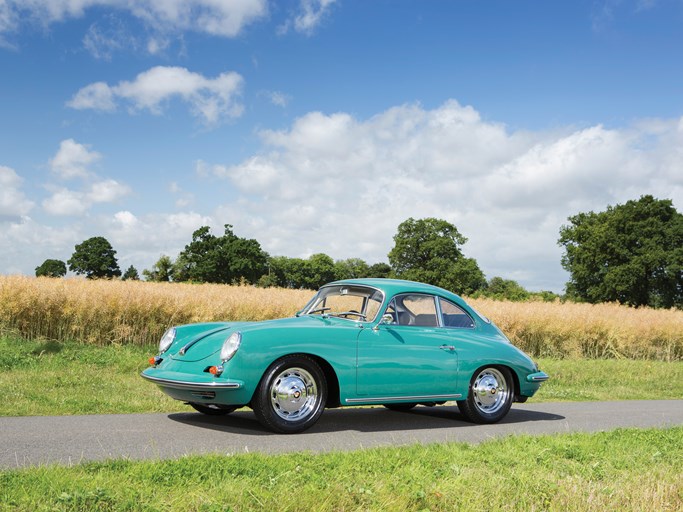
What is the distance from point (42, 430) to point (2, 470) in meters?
2.46

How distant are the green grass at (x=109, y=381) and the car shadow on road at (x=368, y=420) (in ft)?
4.96

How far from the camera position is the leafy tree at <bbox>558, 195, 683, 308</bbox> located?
206 ft

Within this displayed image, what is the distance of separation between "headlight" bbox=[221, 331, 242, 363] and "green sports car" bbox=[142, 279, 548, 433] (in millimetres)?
12

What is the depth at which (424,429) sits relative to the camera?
902 centimetres

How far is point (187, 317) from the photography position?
762 inches

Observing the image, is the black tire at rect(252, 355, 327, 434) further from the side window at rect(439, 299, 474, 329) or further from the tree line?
the tree line

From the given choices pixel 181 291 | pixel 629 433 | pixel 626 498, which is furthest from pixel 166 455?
pixel 181 291

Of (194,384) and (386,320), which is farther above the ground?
(386,320)

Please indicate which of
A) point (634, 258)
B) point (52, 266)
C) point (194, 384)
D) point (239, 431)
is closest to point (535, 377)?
point (239, 431)

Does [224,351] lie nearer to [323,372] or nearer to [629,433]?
[323,372]

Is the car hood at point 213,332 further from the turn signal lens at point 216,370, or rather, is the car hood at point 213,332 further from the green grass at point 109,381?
the green grass at point 109,381

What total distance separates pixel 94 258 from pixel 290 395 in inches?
3667

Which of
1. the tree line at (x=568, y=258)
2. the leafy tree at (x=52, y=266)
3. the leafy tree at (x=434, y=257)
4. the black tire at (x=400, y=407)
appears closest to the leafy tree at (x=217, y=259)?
the tree line at (x=568, y=258)

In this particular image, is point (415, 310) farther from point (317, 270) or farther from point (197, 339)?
point (317, 270)
